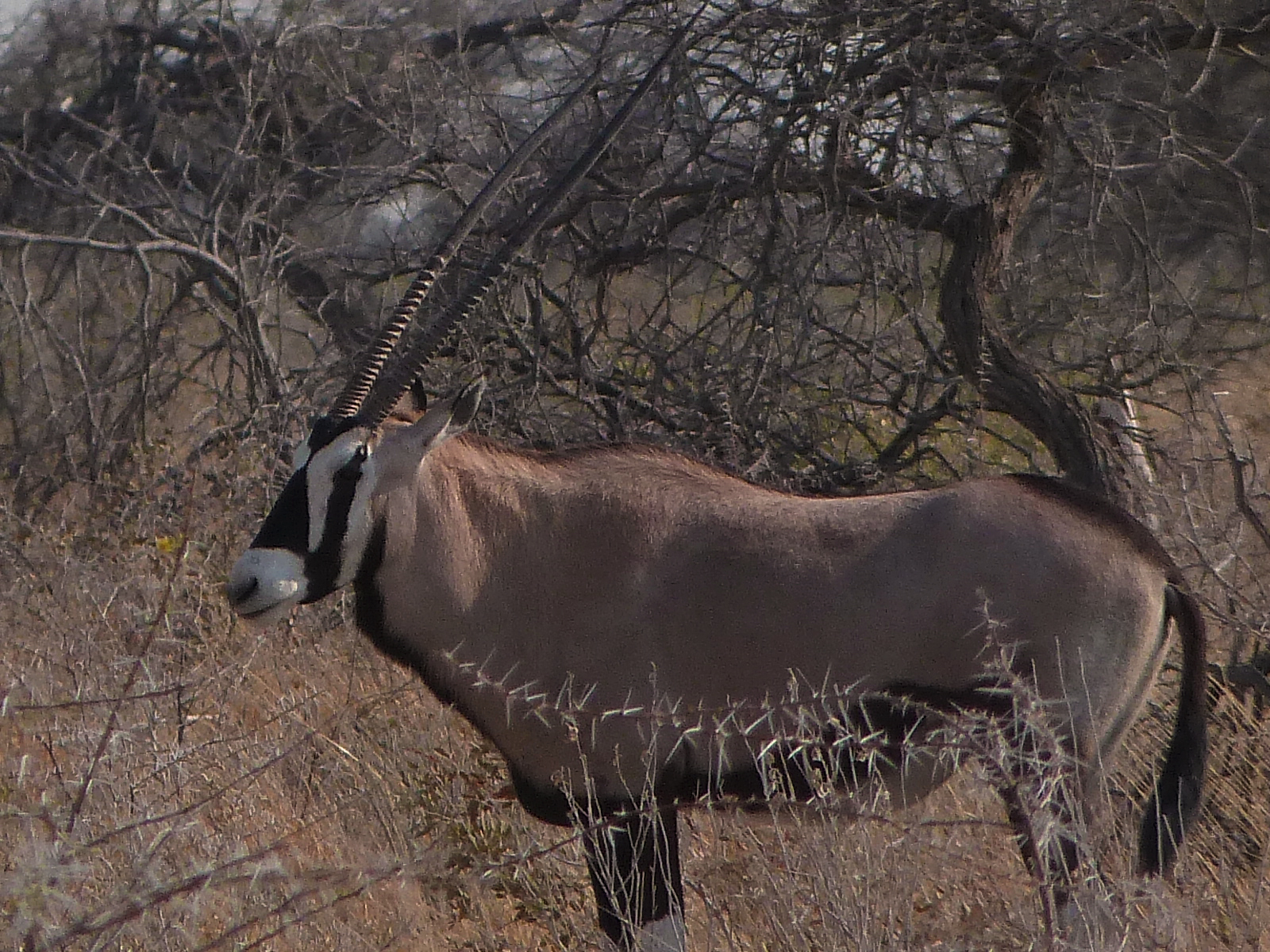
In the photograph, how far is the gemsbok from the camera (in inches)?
131

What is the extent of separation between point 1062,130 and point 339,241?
3.41m

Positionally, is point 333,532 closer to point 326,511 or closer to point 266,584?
point 326,511

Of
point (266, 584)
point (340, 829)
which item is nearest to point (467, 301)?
point (266, 584)

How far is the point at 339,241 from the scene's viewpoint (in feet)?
23.5

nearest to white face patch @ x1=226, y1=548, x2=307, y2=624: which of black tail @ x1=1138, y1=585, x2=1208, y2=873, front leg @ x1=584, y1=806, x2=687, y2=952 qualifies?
front leg @ x1=584, y1=806, x2=687, y2=952

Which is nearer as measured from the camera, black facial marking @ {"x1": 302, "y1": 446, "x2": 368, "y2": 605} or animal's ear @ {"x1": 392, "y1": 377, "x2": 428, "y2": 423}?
black facial marking @ {"x1": 302, "y1": 446, "x2": 368, "y2": 605}

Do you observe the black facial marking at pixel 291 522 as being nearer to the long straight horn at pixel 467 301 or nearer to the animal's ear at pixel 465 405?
the long straight horn at pixel 467 301

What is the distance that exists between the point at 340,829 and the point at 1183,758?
199 centimetres

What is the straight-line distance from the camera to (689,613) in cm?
351

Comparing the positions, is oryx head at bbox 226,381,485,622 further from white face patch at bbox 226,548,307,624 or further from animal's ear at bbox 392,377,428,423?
animal's ear at bbox 392,377,428,423

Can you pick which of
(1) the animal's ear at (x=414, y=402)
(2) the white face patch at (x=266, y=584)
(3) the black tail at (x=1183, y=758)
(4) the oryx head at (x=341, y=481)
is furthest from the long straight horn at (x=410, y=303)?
(3) the black tail at (x=1183, y=758)

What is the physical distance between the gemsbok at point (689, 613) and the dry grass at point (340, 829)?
Answer: 17 cm

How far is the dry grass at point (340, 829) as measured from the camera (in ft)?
8.37

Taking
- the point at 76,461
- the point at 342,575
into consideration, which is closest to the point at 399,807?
the point at 342,575
